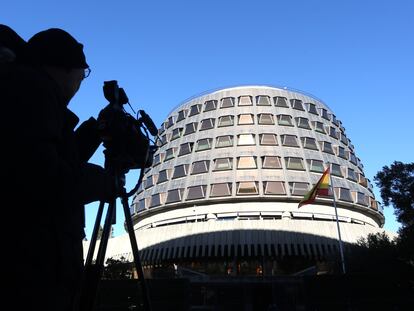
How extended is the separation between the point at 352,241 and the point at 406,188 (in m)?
Answer: 11.2

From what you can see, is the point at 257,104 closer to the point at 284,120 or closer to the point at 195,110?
the point at 284,120

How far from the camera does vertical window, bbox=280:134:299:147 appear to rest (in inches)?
2126

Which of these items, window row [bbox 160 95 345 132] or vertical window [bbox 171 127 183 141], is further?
vertical window [bbox 171 127 183 141]

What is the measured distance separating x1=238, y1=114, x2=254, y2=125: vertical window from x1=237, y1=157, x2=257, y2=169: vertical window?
20.1ft

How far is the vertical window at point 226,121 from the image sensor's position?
184ft

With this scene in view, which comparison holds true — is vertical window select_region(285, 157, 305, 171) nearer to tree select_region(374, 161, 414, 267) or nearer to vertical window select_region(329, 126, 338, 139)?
vertical window select_region(329, 126, 338, 139)

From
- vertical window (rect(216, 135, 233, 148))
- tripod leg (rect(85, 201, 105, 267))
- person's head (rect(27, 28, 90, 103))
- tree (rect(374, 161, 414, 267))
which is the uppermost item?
vertical window (rect(216, 135, 233, 148))

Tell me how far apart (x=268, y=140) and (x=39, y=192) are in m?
52.6

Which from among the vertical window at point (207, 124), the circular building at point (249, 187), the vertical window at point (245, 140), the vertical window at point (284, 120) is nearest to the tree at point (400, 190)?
the circular building at point (249, 187)

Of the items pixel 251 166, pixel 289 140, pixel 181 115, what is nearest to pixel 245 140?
pixel 251 166

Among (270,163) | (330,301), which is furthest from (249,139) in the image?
(330,301)

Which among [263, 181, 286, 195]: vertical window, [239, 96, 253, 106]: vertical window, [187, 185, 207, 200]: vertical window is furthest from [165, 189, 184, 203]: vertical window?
[239, 96, 253, 106]: vertical window

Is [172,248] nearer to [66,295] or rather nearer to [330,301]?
[330,301]

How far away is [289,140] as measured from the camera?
54375 millimetres
